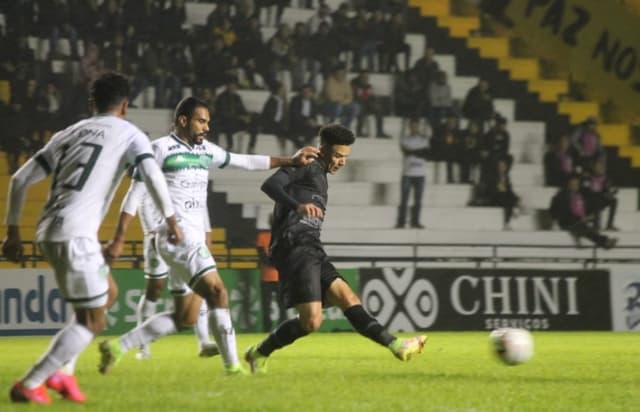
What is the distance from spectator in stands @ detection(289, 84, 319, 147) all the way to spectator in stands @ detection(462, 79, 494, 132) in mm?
3176

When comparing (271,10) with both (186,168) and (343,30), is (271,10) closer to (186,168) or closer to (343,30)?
(343,30)

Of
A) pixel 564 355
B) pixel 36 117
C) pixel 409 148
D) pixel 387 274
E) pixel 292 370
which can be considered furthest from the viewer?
pixel 409 148

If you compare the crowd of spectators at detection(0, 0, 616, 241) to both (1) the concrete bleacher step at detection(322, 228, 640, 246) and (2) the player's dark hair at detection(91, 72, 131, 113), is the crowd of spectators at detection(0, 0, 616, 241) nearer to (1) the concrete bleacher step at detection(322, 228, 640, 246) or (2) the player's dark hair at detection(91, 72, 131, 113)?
(1) the concrete bleacher step at detection(322, 228, 640, 246)

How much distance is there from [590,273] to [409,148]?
4806mm

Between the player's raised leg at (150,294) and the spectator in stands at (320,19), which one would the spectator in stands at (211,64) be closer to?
the spectator in stands at (320,19)

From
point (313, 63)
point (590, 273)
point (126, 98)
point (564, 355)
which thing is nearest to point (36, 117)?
point (313, 63)

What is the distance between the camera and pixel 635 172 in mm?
26750

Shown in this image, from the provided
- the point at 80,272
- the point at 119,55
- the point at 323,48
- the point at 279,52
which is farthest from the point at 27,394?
the point at 323,48

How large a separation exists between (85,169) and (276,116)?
16257 mm

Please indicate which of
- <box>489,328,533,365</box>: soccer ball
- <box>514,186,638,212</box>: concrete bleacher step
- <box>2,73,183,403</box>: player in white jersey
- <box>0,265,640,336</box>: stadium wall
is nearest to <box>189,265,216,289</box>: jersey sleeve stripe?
<box>2,73,183,403</box>: player in white jersey

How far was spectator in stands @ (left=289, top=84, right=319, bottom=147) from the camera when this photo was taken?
23.5 m

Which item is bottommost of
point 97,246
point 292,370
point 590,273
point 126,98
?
point 590,273

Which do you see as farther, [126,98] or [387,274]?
[387,274]

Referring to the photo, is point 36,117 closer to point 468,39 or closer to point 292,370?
point 468,39
